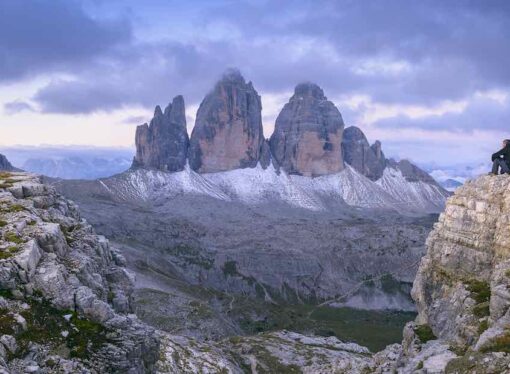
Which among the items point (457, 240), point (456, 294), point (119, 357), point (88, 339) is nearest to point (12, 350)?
point (88, 339)

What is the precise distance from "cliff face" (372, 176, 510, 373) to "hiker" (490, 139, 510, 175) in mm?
1238

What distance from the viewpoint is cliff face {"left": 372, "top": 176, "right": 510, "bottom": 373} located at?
2717cm

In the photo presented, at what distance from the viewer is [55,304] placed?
3161cm

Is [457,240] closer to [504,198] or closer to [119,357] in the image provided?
[504,198]

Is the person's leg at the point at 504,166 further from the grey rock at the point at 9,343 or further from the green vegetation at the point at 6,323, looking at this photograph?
the grey rock at the point at 9,343

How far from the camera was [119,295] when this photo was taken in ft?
140

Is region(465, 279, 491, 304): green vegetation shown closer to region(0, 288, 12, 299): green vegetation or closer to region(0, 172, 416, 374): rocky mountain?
region(0, 172, 416, 374): rocky mountain

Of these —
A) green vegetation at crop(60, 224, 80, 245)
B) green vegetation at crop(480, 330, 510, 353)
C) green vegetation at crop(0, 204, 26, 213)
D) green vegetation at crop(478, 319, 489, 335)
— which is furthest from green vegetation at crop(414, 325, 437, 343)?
green vegetation at crop(0, 204, 26, 213)

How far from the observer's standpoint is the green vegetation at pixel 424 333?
40.7m

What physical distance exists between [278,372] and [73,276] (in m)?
77.4

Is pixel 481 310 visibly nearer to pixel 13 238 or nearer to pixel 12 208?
pixel 13 238

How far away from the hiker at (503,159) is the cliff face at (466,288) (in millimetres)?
1238

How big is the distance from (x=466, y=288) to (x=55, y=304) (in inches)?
1144

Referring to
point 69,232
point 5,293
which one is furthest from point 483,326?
point 69,232
